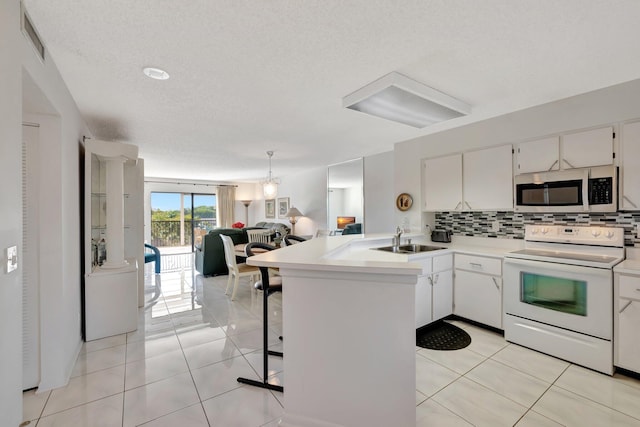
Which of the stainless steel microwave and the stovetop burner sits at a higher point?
the stainless steel microwave

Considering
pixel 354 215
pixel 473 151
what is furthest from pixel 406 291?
pixel 354 215

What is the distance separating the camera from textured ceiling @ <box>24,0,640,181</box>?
1.39 m

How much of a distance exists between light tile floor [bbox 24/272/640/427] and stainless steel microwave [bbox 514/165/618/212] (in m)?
1.33

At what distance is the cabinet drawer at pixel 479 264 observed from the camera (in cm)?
274

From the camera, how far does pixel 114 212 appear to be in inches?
119

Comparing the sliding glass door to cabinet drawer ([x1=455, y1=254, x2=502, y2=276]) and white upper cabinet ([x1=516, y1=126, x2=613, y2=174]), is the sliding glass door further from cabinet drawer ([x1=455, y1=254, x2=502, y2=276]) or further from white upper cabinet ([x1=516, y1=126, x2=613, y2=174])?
white upper cabinet ([x1=516, y1=126, x2=613, y2=174])

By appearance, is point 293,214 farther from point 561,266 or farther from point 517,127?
point 561,266

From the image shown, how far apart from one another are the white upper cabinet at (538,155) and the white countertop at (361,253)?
80 cm

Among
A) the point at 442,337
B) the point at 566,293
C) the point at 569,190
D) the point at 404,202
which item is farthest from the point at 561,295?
the point at 404,202

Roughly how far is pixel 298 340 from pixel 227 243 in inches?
112

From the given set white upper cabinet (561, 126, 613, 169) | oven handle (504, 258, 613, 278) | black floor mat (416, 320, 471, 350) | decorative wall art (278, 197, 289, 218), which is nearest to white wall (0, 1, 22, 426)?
black floor mat (416, 320, 471, 350)

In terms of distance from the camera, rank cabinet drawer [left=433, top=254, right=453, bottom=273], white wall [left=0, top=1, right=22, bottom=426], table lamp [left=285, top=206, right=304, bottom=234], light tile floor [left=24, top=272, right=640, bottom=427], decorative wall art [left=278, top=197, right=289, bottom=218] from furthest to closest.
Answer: decorative wall art [left=278, top=197, right=289, bottom=218] < table lamp [left=285, top=206, right=304, bottom=234] < cabinet drawer [left=433, top=254, right=453, bottom=273] < light tile floor [left=24, top=272, right=640, bottom=427] < white wall [left=0, top=1, right=22, bottom=426]

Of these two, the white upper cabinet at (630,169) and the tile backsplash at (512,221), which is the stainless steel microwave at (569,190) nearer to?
the white upper cabinet at (630,169)

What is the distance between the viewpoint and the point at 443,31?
61.5 inches
